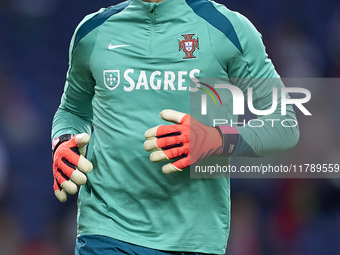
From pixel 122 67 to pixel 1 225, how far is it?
2077mm

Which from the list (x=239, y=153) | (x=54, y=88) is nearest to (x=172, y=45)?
(x=239, y=153)

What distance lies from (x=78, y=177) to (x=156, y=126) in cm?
29

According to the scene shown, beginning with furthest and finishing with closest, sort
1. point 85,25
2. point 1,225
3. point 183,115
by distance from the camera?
point 1,225 → point 85,25 → point 183,115

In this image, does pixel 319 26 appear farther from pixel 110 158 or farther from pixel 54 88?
pixel 110 158

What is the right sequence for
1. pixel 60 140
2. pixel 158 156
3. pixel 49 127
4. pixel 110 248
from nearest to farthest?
pixel 158 156, pixel 110 248, pixel 60 140, pixel 49 127

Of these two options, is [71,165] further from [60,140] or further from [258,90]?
[258,90]

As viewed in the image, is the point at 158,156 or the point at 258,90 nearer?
the point at 158,156

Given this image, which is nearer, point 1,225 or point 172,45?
point 172,45

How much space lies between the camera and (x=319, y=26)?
3588 millimetres

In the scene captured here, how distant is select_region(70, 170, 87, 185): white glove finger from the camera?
5.58 ft

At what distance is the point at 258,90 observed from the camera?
173cm

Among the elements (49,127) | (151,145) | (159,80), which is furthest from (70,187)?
(49,127)

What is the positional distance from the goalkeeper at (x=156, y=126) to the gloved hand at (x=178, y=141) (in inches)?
2.7

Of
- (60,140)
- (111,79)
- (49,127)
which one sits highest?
(111,79)
